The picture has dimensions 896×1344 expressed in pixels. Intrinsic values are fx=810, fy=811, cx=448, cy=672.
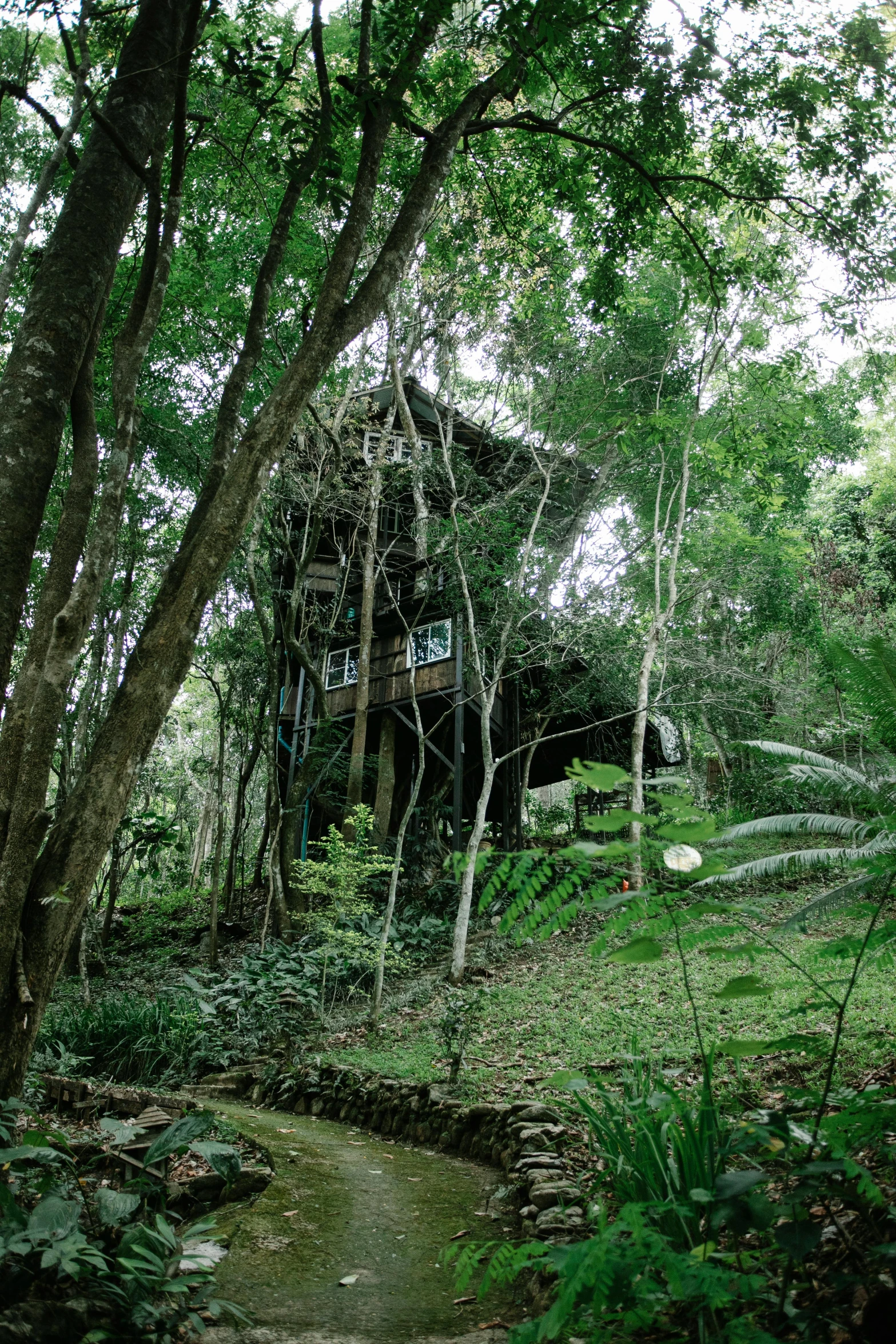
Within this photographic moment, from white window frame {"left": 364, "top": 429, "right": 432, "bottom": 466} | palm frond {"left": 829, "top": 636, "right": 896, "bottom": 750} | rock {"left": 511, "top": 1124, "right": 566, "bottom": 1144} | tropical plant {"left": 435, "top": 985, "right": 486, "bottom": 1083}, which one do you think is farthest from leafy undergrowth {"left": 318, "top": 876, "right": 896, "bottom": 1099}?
white window frame {"left": 364, "top": 429, "right": 432, "bottom": 466}

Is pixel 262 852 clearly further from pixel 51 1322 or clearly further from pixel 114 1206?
pixel 51 1322

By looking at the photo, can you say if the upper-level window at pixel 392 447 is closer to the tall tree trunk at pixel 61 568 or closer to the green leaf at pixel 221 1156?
the tall tree trunk at pixel 61 568

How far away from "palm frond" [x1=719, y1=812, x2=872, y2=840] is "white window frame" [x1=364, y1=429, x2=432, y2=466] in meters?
13.9

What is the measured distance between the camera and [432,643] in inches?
632

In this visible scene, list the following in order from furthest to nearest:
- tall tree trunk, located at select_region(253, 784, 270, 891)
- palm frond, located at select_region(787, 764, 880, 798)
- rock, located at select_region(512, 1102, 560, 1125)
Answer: tall tree trunk, located at select_region(253, 784, 270, 891) → rock, located at select_region(512, 1102, 560, 1125) → palm frond, located at select_region(787, 764, 880, 798)

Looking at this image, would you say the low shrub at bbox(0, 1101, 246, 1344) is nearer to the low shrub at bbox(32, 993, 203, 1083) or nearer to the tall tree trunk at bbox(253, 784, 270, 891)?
the low shrub at bbox(32, 993, 203, 1083)

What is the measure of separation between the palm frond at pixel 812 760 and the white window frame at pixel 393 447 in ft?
45.6

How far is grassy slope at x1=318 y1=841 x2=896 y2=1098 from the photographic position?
582cm

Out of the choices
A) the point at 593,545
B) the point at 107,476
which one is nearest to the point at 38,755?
the point at 107,476

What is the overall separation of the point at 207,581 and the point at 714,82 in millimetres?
5717

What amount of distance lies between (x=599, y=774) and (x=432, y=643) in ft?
47.2

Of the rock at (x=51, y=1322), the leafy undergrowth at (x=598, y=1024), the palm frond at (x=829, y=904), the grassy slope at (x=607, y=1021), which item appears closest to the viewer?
the rock at (x=51, y=1322)

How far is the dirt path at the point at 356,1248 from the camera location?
285 cm

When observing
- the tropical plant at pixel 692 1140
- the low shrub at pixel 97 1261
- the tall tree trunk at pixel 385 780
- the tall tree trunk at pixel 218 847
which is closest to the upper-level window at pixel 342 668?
the tall tree trunk at pixel 385 780
